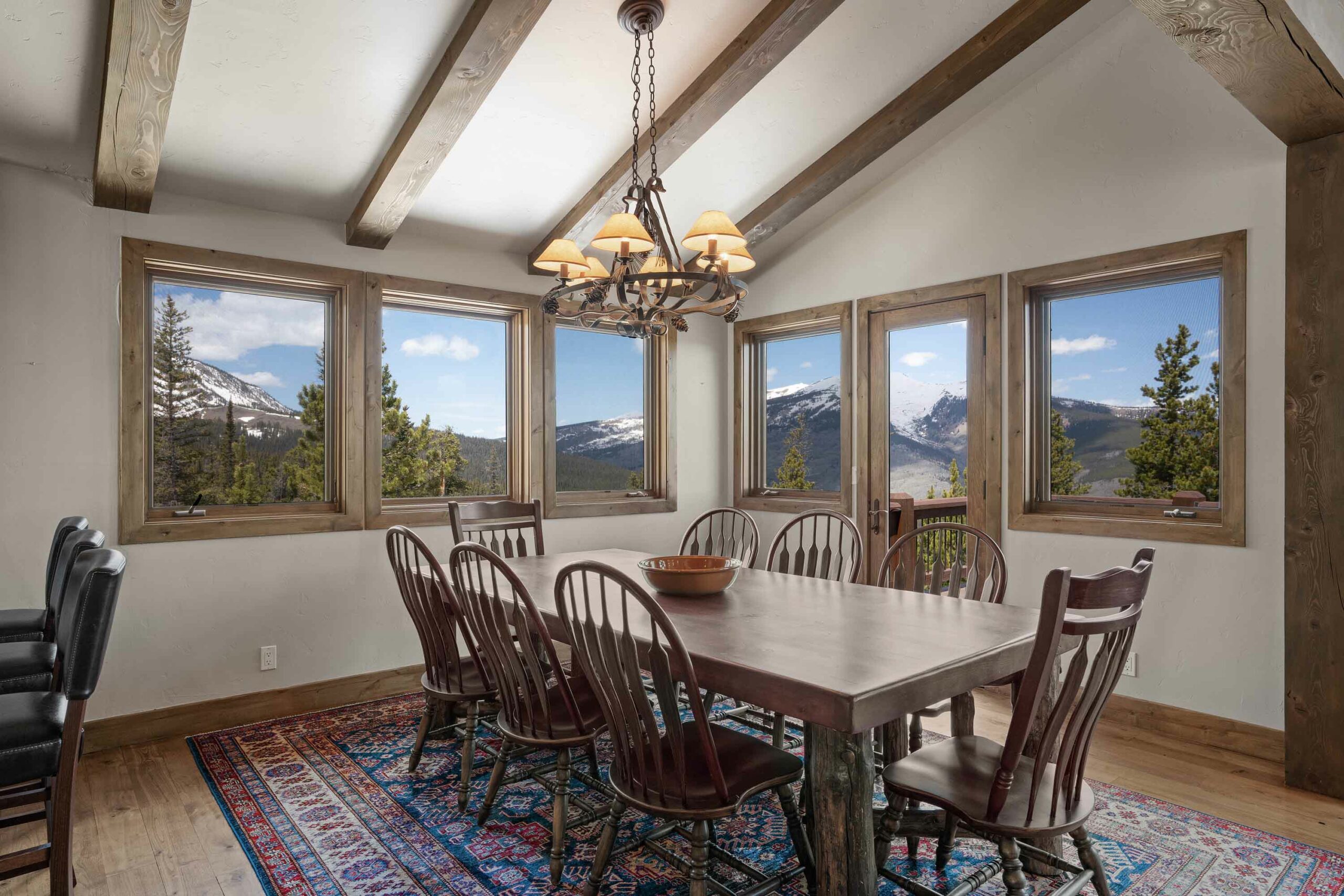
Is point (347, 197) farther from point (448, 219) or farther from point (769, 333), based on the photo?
point (769, 333)

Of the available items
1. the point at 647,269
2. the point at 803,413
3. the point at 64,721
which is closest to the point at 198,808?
the point at 64,721

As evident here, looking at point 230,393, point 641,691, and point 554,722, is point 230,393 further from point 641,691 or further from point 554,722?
point 641,691

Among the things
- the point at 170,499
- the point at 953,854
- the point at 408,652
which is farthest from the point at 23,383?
the point at 953,854

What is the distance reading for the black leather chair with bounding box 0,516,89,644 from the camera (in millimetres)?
2719

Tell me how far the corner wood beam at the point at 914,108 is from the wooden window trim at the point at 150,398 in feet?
7.66

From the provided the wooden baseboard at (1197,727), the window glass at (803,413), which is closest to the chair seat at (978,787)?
the wooden baseboard at (1197,727)

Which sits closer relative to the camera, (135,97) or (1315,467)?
(135,97)

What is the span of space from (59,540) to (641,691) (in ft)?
7.66

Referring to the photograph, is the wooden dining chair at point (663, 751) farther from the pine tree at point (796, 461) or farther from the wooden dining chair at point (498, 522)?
the pine tree at point (796, 461)

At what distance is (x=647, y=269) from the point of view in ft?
8.70

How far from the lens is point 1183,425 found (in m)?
3.49

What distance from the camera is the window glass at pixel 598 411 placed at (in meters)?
4.91

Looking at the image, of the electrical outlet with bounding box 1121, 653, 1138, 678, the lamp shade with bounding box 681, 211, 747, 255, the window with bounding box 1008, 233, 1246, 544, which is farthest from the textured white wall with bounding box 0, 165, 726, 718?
the electrical outlet with bounding box 1121, 653, 1138, 678

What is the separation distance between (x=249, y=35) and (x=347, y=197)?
104 cm
